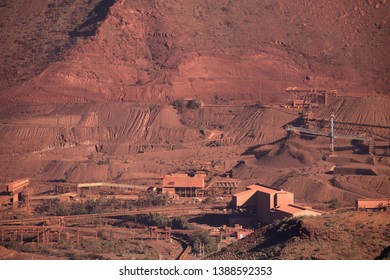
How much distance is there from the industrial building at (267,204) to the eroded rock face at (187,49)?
25.1 meters

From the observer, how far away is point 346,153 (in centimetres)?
5681

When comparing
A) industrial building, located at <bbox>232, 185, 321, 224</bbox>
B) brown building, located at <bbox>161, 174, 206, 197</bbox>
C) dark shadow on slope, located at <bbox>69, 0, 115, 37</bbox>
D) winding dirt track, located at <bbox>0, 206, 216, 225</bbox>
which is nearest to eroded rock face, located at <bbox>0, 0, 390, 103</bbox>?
dark shadow on slope, located at <bbox>69, 0, 115, 37</bbox>

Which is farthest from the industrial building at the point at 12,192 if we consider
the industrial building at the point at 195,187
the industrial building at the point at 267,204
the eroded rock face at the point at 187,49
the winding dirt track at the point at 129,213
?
the eroded rock face at the point at 187,49

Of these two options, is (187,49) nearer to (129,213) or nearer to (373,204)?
(129,213)

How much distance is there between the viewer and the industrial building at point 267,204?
39.7 meters

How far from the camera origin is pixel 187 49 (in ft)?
242

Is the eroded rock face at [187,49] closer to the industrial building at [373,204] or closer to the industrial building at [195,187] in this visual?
the industrial building at [195,187]

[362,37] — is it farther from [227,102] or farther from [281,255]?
[281,255]

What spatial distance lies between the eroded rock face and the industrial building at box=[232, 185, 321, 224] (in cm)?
2507

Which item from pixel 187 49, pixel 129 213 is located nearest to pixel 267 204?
pixel 129 213

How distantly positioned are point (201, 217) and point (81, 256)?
32.2 ft

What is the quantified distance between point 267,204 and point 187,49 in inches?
1291

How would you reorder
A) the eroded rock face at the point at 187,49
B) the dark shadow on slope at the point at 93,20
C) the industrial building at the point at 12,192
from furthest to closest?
the dark shadow on slope at the point at 93,20 < the eroded rock face at the point at 187,49 < the industrial building at the point at 12,192

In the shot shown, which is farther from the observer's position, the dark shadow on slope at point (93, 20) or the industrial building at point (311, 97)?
the dark shadow on slope at point (93, 20)
